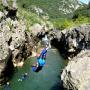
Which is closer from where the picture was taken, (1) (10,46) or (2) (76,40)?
(1) (10,46)

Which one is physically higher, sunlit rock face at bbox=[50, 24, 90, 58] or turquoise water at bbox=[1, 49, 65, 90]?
sunlit rock face at bbox=[50, 24, 90, 58]

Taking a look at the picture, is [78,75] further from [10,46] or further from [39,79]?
[10,46]

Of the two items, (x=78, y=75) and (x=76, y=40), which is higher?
(x=78, y=75)

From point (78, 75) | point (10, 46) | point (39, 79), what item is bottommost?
point (39, 79)

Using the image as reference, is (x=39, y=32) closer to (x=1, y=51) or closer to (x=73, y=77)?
(x=1, y=51)

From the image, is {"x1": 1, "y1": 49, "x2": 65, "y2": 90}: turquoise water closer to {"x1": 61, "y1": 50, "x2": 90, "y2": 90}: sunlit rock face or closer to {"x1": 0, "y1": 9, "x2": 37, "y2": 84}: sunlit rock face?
{"x1": 0, "y1": 9, "x2": 37, "y2": 84}: sunlit rock face

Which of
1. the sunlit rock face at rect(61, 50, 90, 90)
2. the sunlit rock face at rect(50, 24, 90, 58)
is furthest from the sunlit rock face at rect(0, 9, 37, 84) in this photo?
the sunlit rock face at rect(50, 24, 90, 58)

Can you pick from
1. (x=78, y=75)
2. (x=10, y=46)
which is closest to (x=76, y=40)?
(x=10, y=46)

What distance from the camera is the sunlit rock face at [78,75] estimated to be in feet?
139

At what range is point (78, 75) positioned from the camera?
43875mm

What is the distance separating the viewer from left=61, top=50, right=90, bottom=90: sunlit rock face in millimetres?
42319

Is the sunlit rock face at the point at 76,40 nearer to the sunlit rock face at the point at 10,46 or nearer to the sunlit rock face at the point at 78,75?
the sunlit rock face at the point at 10,46

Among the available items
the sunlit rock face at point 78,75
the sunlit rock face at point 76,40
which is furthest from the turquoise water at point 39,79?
the sunlit rock face at point 76,40

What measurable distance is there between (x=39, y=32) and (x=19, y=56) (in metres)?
41.1
